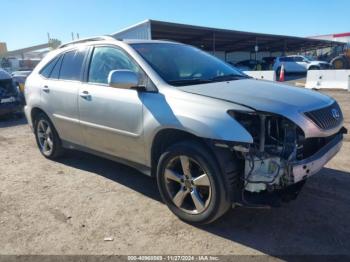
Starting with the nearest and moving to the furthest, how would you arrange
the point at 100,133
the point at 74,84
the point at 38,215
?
1. the point at 38,215
2. the point at 100,133
3. the point at 74,84

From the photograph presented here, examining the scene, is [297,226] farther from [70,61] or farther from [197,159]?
[70,61]

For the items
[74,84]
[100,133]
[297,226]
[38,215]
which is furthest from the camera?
[74,84]

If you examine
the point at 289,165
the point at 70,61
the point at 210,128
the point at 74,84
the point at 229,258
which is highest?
the point at 70,61

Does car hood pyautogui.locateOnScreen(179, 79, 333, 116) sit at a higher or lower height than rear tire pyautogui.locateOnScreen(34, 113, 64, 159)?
higher

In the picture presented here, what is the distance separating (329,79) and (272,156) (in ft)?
45.1

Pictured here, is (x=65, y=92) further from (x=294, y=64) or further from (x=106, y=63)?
(x=294, y=64)

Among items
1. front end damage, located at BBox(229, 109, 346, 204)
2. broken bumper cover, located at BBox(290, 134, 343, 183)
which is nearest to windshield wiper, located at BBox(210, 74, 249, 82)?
front end damage, located at BBox(229, 109, 346, 204)

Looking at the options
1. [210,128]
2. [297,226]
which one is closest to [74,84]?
[210,128]

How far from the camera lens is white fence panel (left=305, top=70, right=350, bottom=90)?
47.1 feet

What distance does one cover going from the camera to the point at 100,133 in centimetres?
416

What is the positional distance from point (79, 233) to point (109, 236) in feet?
1.06

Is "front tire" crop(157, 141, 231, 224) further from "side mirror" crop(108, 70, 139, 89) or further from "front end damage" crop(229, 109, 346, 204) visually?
"side mirror" crop(108, 70, 139, 89)

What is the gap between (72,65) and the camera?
15.5 ft

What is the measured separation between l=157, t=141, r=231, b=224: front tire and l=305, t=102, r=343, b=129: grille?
0.99m
